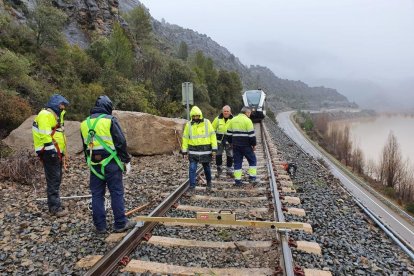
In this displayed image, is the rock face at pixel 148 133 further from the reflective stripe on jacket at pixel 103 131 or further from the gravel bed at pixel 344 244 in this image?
the reflective stripe on jacket at pixel 103 131

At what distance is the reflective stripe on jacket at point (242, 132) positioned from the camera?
8391 mm

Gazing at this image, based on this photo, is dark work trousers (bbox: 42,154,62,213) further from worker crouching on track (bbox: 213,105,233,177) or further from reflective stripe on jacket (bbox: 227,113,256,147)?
worker crouching on track (bbox: 213,105,233,177)

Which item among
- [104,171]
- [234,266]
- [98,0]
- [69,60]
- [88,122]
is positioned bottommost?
[234,266]

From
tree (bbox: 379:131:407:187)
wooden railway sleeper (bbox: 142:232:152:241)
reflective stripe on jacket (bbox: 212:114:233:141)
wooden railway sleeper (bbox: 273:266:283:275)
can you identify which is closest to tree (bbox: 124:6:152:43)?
tree (bbox: 379:131:407:187)

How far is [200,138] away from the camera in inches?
299

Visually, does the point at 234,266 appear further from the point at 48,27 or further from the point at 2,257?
the point at 48,27

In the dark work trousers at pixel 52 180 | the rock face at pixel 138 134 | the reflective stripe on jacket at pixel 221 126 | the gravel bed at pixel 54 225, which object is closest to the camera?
the gravel bed at pixel 54 225

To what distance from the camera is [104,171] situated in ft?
17.2

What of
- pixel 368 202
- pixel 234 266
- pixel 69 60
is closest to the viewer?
pixel 234 266

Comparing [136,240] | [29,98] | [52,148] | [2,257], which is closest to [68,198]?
[52,148]

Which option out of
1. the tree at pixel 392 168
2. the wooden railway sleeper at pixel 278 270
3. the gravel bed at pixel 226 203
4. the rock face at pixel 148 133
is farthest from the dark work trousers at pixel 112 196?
the tree at pixel 392 168

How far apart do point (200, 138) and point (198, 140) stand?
0.22ft

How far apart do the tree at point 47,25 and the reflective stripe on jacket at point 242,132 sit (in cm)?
1725

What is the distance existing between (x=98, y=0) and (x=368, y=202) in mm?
30971
